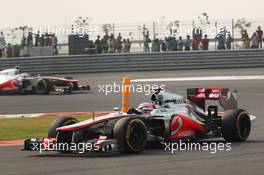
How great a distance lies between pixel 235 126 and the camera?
1469 centimetres

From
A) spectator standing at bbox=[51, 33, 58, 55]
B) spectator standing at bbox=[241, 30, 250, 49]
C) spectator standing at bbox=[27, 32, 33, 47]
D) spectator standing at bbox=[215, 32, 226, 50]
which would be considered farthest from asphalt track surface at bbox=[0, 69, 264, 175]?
spectator standing at bbox=[27, 32, 33, 47]

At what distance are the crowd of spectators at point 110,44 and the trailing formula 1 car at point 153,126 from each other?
25.8 meters

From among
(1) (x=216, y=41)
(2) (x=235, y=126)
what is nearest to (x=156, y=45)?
(1) (x=216, y=41)

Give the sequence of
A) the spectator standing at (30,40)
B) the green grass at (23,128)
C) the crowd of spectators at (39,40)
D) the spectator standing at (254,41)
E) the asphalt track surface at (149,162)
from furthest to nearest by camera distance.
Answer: the crowd of spectators at (39,40), the spectator standing at (30,40), the spectator standing at (254,41), the green grass at (23,128), the asphalt track surface at (149,162)

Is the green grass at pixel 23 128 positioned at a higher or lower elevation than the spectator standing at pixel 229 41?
lower

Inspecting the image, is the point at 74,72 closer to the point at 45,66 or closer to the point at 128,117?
the point at 45,66

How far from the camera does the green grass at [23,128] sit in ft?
57.2

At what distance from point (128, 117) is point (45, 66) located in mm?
26668

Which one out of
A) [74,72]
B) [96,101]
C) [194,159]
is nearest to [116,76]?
[74,72]

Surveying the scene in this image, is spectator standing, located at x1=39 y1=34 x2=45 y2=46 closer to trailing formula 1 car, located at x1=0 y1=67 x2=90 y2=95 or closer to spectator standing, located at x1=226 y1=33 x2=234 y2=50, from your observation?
spectator standing, located at x1=226 y1=33 x2=234 y2=50

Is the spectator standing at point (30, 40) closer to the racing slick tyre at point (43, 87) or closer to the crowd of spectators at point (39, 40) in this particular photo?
the crowd of spectators at point (39, 40)

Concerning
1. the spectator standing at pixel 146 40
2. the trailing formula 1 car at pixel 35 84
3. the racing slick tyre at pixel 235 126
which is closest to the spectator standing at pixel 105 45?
the spectator standing at pixel 146 40

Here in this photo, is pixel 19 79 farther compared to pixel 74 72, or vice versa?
pixel 74 72

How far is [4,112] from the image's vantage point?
958 inches
